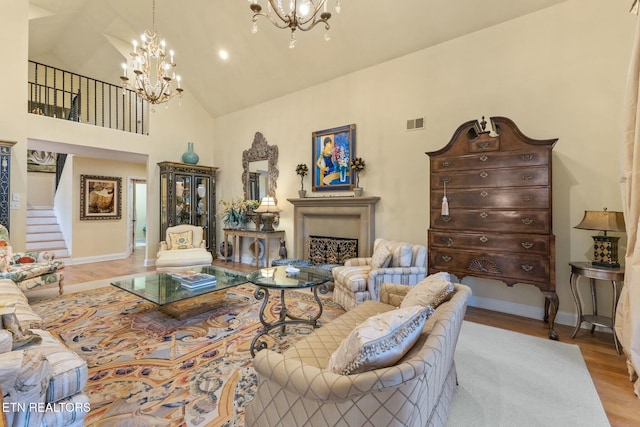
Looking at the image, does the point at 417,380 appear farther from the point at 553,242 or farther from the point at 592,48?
the point at 592,48

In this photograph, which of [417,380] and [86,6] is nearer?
[417,380]

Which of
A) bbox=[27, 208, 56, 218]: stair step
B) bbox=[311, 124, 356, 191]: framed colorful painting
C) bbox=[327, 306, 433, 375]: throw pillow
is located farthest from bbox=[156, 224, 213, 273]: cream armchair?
bbox=[27, 208, 56, 218]: stair step

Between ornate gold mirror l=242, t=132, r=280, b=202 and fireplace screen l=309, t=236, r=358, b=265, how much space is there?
61.1 inches

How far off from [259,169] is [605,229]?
218 inches

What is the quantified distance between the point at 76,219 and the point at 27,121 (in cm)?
265

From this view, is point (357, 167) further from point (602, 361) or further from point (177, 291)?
point (602, 361)

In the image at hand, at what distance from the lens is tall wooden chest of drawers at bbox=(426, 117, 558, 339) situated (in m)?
2.91

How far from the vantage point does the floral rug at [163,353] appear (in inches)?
69.7

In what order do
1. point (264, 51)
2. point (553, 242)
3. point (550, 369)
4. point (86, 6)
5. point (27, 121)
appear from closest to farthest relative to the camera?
1. point (550, 369)
2. point (553, 242)
3. point (27, 121)
4. point (264, 51)
5. point (86, 6)

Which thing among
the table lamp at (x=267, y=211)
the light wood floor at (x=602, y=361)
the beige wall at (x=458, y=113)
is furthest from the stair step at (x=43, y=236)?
the light wood floor at (x=602, y=361)

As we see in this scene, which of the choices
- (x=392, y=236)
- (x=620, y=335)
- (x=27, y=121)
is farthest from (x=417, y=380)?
(x=27, y=121)

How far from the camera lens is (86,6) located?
572 centimetres

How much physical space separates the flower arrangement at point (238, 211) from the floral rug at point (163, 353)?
269 cm

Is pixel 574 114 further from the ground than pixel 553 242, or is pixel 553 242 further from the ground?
pixel 574 114
